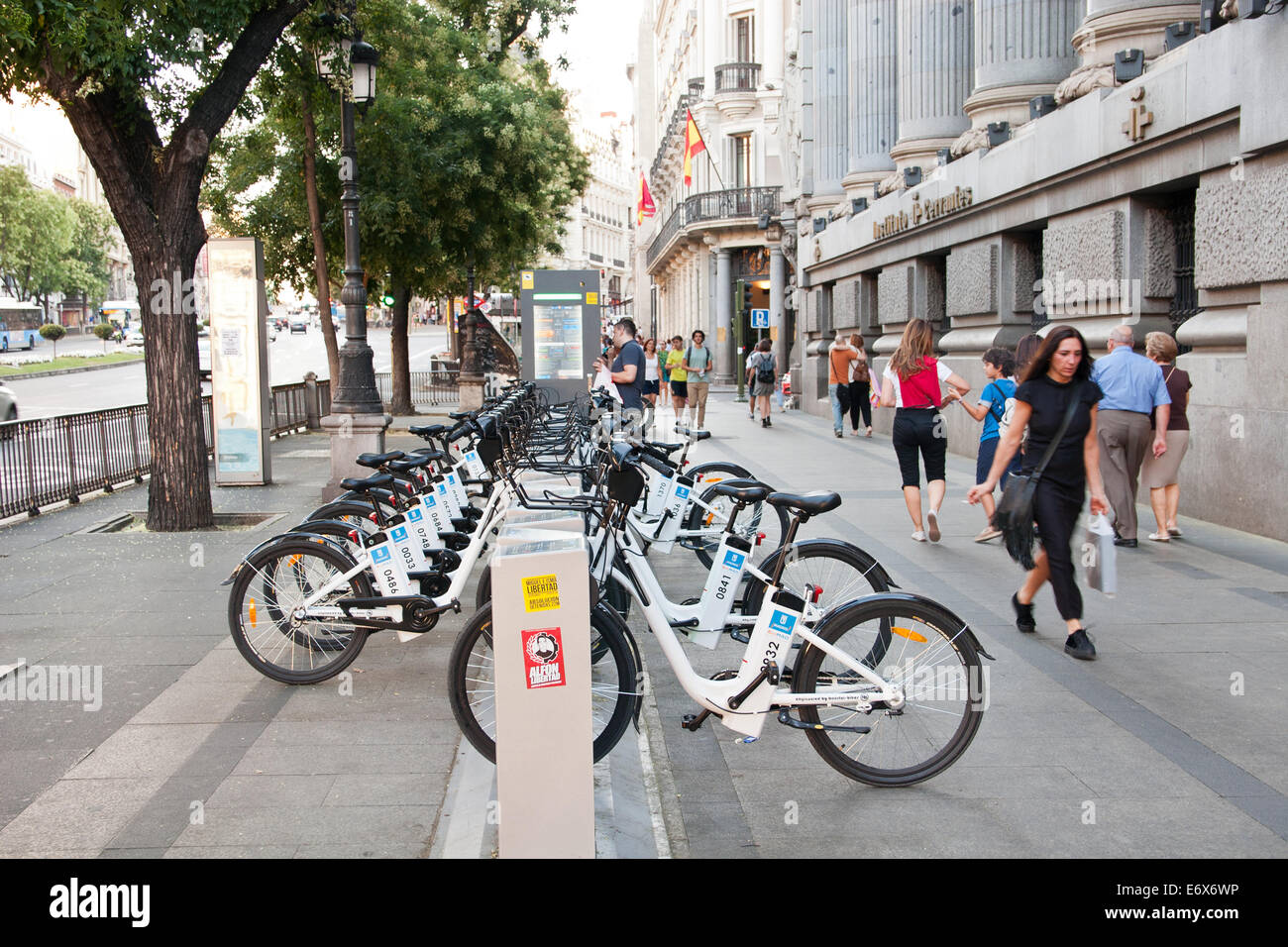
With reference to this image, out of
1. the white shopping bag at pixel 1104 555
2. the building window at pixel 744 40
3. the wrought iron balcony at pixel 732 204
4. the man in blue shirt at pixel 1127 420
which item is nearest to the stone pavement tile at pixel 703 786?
the white shopping bag at pixel 1104 555

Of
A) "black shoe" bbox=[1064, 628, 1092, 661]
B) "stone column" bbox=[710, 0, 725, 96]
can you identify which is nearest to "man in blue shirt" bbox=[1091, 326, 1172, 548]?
"black shoe" bbox=[1064, 628, 1092, 661]

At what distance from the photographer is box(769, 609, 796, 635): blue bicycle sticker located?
4.59 metres

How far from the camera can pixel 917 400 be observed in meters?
9.73

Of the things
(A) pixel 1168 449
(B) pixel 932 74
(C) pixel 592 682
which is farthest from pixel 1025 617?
(B) pixel 932 74

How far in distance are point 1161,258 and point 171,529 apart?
9.50 meters

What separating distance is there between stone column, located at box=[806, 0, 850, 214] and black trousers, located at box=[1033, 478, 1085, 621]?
2161cm

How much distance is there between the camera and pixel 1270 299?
9.75 meters

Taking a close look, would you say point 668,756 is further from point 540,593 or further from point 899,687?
point 540,593

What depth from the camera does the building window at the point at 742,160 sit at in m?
48.7

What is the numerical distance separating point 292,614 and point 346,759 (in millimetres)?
1164

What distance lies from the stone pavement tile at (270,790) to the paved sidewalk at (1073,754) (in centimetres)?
132

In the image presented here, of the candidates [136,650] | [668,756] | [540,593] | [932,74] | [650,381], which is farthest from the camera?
[650,381]

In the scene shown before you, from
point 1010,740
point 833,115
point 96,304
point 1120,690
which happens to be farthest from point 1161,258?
point 96,304

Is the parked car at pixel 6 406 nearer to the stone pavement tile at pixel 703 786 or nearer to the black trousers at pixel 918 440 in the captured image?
the black trousers at pixel 918 440
